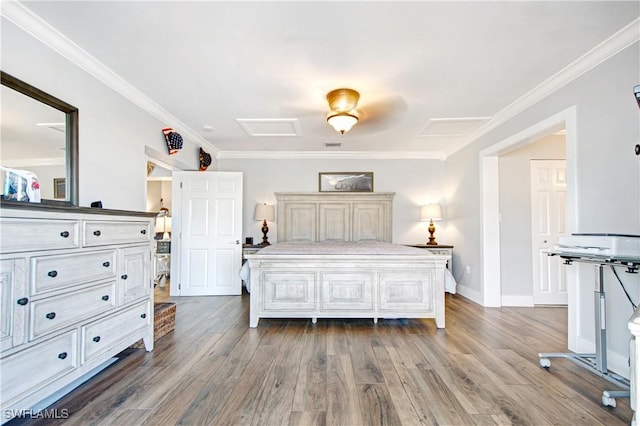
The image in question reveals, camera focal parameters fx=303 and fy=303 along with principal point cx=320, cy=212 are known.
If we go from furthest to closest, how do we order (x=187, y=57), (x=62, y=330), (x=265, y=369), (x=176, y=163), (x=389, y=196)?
(x=389, y=196), (x=176, y=163), (x=187, y=57), (x=265, y=369), (x=62, y=330)

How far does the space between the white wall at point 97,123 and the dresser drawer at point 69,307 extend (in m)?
0.84

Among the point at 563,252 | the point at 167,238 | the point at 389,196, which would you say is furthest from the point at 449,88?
the point at 167,238

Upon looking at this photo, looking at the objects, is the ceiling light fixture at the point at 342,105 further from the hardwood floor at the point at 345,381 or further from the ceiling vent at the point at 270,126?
the hardwood floor at the point at 345,381

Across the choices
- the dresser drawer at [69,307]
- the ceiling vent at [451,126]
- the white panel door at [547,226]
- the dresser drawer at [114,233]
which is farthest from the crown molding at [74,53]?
the white panel door at [547,226]

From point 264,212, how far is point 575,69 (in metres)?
4.38

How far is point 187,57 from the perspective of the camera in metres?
2.44

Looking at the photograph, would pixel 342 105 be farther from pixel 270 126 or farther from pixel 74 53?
pixel 74 53

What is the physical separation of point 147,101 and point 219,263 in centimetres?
254

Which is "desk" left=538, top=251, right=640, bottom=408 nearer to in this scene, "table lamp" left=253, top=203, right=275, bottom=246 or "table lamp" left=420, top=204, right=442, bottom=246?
"table lamp" left=420, top=204, right=442, bottom=246

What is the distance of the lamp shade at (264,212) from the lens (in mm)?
5352

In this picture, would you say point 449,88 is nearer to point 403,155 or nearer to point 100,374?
point 403,155

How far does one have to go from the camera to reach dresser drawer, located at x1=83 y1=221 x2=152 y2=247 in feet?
6.43

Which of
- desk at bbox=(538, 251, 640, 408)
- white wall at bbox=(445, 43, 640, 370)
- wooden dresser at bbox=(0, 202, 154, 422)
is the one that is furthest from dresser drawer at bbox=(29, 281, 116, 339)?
white wall at bbox=(445, 43, 640, 370)

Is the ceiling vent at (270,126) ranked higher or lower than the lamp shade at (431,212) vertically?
higher
